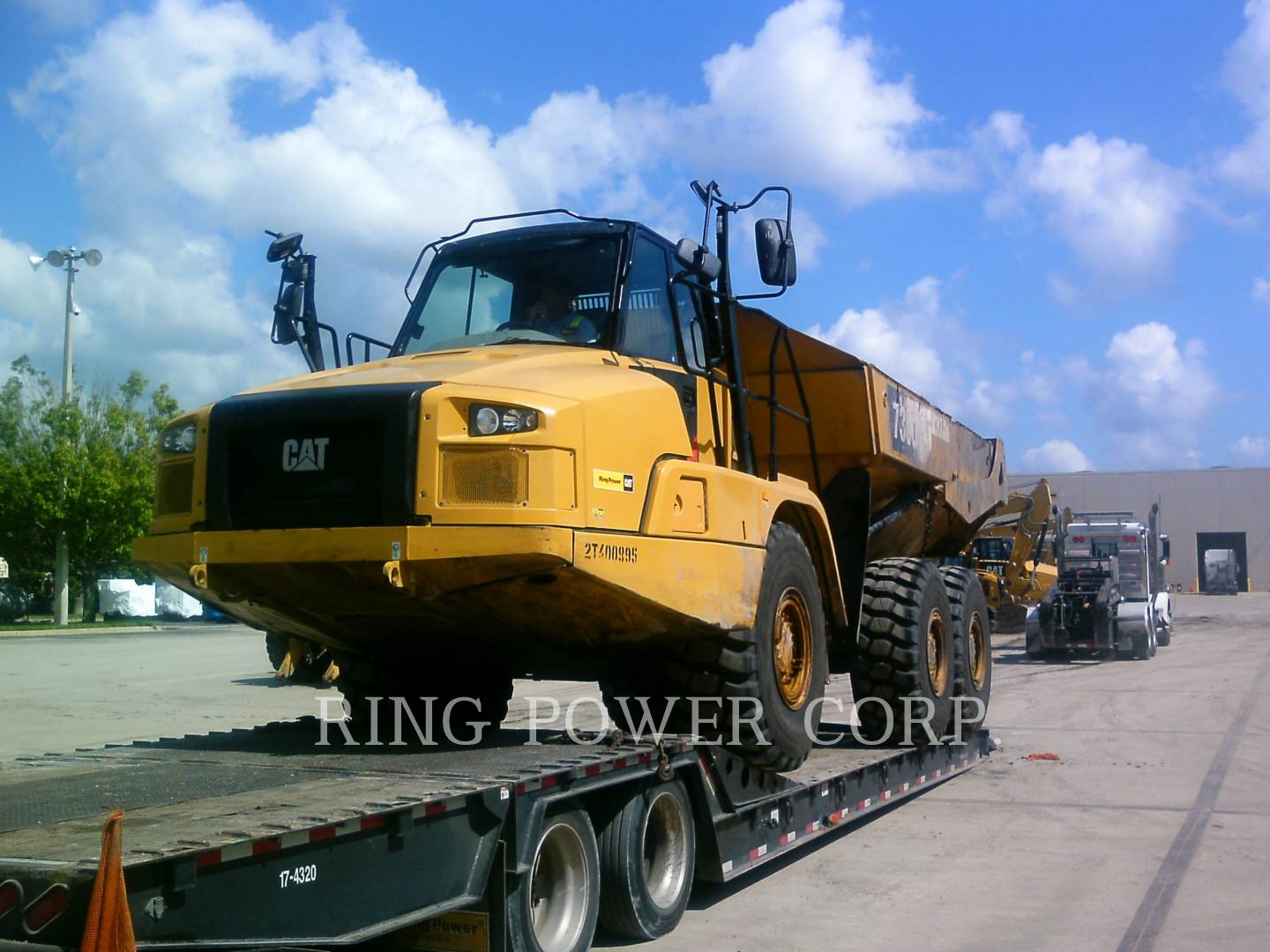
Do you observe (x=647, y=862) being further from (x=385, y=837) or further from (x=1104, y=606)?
(x=1104, y=606)

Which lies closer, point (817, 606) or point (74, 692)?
point (817, 606)

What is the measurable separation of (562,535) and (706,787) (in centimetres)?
187

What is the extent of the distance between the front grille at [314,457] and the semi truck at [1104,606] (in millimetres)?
21134

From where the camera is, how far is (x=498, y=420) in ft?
17.3

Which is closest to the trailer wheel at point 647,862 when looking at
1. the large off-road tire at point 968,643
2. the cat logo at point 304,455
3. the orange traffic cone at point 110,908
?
the cat logo at point 304,455

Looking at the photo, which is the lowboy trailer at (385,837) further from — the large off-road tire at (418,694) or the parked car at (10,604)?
the parked car at (10,604)

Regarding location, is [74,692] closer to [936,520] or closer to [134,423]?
[936,520]

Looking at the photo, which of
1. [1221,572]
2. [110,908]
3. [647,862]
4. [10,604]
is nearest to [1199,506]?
[1221,572]

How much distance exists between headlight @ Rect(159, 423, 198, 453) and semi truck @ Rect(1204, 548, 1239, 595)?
67.5 meters

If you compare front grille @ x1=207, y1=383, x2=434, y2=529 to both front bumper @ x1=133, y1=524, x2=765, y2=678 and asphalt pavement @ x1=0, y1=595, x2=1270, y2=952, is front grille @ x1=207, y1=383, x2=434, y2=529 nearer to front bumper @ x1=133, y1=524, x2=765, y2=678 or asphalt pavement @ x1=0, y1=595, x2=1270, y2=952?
front bumper @ x1=133, y1=524, x2=765, y2=678

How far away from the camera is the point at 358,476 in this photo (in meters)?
5.38

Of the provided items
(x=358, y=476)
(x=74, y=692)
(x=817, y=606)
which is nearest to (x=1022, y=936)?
(x=817, y=606)

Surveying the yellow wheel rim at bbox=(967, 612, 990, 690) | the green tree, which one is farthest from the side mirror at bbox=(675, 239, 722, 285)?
the green tree

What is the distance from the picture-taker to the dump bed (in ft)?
28.8
